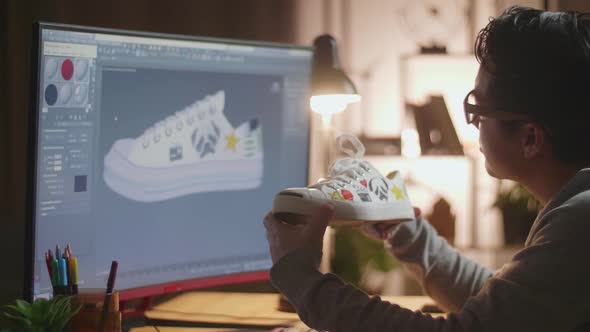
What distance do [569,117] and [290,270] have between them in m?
0.41

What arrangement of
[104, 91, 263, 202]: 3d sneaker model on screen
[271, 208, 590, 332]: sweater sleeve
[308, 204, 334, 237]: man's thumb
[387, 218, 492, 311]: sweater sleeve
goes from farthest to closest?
1. [387, 218, 492, 311]: sweater sleeve
2. [104, 91, 263, 202]: 3d sneaker model on screen
3. [308, 204, 334, 237]: man's thumb
4. [271, 208, 590, 332]: sweater sleeve

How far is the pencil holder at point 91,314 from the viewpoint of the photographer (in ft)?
3.35

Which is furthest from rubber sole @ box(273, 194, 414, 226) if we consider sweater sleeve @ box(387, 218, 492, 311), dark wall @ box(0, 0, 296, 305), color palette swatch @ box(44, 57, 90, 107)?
dark wall @ box(0, 0, 296, 305)

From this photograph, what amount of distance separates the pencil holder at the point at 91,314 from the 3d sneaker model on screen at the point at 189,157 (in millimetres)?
219

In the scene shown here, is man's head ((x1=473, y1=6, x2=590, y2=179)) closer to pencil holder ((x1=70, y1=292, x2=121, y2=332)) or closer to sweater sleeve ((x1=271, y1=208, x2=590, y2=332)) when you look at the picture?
sweater sleeve ((x1=271, y1=208, x2=590, y2=332))

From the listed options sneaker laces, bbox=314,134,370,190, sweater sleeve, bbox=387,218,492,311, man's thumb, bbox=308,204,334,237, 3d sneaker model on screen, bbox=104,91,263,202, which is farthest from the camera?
sweater sleeve, bbox=387,218,492,311


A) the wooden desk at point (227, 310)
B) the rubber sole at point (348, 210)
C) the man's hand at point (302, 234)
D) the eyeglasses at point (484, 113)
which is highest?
the eyeglasses at point (484, 113)

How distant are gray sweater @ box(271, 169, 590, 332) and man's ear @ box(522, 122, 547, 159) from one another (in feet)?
0.20

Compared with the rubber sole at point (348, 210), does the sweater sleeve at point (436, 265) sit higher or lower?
lower

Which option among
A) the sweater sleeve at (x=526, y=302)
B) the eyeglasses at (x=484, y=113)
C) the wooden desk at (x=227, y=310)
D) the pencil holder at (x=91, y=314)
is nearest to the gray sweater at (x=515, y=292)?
the sweater sleeve at (x=526, y=302)

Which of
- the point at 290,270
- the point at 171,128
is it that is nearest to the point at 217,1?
the point at 171,128

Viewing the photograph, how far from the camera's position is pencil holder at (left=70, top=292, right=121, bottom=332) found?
1021 mm

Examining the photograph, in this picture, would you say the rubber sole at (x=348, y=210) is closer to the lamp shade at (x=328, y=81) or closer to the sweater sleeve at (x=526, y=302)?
the sweater sleeve at (x=526, y=302)

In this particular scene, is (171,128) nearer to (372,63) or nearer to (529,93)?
(529,93)
